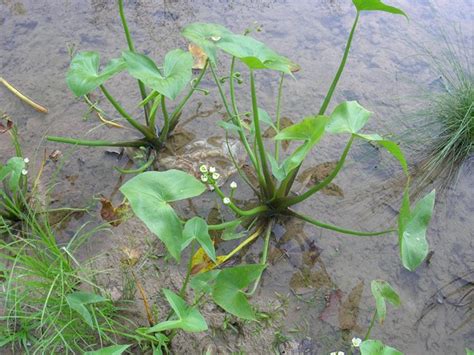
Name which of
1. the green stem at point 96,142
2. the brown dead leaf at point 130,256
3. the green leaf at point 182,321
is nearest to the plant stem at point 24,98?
the green stem at point 96,142

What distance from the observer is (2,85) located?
1773mm

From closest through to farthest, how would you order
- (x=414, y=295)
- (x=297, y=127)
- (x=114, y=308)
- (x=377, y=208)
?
(x=297, y=127)
(x=114, y=308)
(x=414, y=295)
(x=377, y=208)

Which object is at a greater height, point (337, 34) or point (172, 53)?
point (172, 53)

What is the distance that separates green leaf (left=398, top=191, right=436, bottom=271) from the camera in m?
1.07

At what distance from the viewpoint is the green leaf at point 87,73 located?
1150 millimetres

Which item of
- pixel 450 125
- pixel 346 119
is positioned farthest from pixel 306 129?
pixel 450 125

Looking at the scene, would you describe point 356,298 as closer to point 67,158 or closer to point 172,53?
point 172,53

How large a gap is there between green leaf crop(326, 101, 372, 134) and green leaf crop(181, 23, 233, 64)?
30 centimetres

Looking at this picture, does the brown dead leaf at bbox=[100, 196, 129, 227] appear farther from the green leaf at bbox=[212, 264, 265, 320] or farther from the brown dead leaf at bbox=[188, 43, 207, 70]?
the brown dead leaf at bbox=[188, 43, 207, 70]

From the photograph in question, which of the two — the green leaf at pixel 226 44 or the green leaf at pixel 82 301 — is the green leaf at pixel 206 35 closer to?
the green leaf at pixel 226 44

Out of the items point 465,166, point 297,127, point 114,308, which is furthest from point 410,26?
point 114,308

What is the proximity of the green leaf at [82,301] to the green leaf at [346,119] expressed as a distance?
2.06ft

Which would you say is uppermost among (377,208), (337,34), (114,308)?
(337,34)

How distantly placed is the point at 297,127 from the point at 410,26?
3.80 feet
